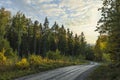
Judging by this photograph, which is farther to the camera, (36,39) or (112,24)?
(36,39)

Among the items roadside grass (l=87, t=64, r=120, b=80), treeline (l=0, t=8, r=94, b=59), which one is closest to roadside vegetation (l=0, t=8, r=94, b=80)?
treeline (l=0, t=8, r=94, b=59)

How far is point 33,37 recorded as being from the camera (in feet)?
335

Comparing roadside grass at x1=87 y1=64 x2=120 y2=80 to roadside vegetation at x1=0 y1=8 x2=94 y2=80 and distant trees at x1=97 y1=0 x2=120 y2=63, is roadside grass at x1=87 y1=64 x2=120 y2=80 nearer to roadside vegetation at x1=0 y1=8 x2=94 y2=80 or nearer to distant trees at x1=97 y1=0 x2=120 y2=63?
distant trees at x1=97 y1=0 x2=120 y2=63

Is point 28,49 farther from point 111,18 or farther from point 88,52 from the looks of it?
point 111,18

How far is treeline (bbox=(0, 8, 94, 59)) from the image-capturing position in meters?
88.8

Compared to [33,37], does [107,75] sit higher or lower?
lower

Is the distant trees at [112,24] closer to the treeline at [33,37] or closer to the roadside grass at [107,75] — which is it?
the roadside grass at [107,75]

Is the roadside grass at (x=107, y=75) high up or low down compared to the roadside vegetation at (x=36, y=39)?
down

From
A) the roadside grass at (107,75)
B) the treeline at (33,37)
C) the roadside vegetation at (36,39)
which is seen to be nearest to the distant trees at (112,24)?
the roadside grass at (107,75)

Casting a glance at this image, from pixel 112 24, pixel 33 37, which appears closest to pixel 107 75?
pixel 112 24

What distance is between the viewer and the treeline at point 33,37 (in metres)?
88.8

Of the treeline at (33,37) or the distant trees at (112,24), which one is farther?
the treeline at (33,37)

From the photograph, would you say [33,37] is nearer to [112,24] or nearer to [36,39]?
[36,39]

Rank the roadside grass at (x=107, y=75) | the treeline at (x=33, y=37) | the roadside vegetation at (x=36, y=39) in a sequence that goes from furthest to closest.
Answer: the treeline at (x=33, y=37) < the roadside vegetation at (x=36, y=39) < the roadside grass at (x=107, y=75)
